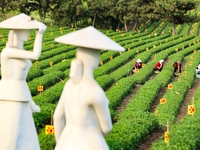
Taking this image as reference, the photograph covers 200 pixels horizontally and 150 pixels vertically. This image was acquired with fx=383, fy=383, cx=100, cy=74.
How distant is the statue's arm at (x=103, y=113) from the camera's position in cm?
408

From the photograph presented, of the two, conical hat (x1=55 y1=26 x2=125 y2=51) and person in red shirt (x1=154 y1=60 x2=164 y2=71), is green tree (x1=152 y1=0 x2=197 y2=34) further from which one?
conical hat (x1=55 y1=26 x2=125 y2=51)

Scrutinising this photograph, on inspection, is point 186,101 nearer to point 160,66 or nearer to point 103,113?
point 160,66

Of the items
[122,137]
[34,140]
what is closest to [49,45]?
[122,137]

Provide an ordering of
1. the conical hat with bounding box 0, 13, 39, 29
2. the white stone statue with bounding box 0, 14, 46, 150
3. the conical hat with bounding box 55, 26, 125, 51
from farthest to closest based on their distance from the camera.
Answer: the white stone statue with bounding box 0, 14, 46, 150
the conical hat with bounding box 0, 13, 39, 29
the conical hat with bounding box 55, 26, 125, 51

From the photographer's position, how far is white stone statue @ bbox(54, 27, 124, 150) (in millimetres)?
4055

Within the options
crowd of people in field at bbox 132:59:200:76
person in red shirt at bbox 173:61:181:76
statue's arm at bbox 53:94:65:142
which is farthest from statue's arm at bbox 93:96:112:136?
person in red shirt at bbox 173:61:181:76

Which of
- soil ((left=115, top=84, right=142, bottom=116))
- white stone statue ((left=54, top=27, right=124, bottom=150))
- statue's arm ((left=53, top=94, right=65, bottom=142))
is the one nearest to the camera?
white stone statue ((left=54, top=27, right=124, bottom=150))

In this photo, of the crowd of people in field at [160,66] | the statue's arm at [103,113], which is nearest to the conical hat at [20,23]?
the statue's arm at [103,113]

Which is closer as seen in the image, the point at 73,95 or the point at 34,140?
the point at 73,95

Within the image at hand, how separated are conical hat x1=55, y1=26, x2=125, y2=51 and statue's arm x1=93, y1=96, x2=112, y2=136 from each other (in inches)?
22.8

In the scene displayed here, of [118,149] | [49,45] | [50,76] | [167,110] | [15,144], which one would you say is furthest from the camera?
[49,45]

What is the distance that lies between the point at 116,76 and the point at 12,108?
39.2ft

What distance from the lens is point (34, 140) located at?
5961 millimetres

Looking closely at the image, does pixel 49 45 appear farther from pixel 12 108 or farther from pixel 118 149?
pixel 12 108
